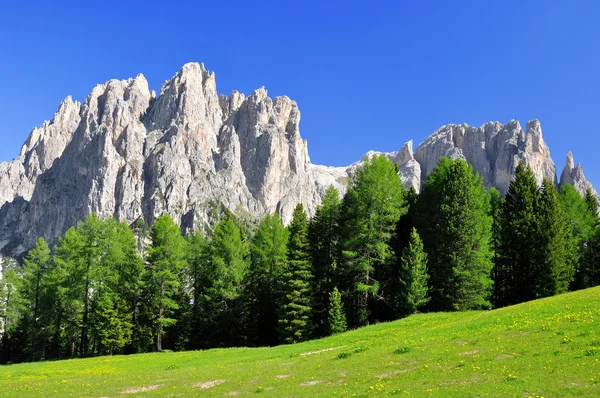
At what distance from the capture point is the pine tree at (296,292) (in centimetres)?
4409

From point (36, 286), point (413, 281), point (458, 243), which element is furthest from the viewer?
point (36, 286)

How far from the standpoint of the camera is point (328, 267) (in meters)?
49.8

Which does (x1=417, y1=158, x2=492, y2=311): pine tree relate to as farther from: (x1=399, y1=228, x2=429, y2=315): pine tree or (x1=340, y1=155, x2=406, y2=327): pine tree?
(x1=340, y1=155, x2=406, y2=327): pine tree

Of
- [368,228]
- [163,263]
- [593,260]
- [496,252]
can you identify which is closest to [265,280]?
[163,263]

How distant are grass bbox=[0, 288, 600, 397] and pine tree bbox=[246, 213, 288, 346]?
23856mm

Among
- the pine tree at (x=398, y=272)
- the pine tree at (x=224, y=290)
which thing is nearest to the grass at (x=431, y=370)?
the pine tree at (x=398, y=272)

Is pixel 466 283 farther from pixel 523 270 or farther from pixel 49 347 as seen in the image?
pixel 49 347

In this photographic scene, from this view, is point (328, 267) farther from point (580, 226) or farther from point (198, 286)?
point (580, 226)

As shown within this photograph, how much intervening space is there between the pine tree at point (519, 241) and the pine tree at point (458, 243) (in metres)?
3.41

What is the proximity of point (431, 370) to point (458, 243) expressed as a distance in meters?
27.0

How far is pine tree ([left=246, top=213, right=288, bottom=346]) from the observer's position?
53469 mm

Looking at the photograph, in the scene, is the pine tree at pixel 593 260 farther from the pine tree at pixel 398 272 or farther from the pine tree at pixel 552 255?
the pine tree at pixel 398 272

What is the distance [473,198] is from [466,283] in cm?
871

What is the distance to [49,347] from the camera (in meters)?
72.6
